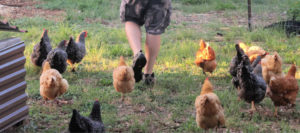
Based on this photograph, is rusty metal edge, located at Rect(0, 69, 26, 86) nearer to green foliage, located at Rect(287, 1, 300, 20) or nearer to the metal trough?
the metal trough

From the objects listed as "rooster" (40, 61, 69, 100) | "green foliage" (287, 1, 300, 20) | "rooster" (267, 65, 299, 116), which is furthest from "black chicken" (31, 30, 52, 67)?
"green foliage" (287, 1, 300, 20)

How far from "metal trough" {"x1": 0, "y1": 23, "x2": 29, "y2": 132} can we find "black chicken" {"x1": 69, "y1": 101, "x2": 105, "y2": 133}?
0.89 metres

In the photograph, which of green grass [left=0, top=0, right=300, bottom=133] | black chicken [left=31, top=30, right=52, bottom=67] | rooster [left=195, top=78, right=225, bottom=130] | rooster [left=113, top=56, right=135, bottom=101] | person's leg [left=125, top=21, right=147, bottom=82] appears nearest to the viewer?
rooster [left=195, top=78, right=225, bottom=130]

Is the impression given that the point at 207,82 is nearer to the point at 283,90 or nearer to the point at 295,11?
the point at 283,90

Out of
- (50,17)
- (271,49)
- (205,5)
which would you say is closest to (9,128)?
(271,49)

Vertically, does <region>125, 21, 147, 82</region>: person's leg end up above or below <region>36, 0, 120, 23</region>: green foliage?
below

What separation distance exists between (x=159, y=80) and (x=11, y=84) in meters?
2.52

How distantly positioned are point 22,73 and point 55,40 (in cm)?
395

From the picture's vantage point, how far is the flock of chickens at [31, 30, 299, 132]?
12.3 ft

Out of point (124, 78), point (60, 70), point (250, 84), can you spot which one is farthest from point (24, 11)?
point (250, 84)

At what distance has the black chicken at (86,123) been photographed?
3.27 metres

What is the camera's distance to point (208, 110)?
12.4ft

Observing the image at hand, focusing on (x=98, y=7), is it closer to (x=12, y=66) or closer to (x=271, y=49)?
(x=271, y=49)

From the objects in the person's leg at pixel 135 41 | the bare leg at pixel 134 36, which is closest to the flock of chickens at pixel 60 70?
the person's leg at pixel 135 41
